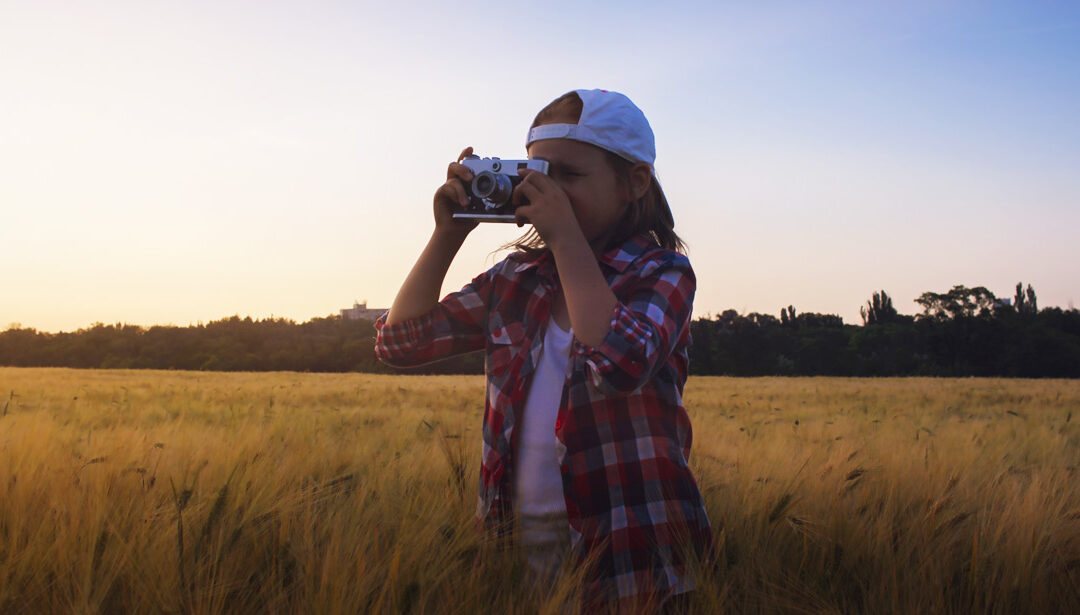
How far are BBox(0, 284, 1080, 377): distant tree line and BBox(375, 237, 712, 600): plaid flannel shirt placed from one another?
29216 mm

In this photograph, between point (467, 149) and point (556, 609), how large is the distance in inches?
48.0

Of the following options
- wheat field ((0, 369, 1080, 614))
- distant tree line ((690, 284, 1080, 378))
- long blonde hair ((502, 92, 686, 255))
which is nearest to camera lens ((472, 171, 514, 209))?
long blonde hair ((502, 92, 686, 255))

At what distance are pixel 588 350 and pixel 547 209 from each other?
307mm

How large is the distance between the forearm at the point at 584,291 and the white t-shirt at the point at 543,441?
0.20 meters

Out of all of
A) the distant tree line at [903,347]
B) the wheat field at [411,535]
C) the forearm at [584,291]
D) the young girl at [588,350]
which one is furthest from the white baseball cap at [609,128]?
the distant tree line at [903,347]

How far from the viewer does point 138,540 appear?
1543 millimetres

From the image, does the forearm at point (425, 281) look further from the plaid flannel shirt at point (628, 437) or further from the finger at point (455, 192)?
the plaid flannel shirt at point (628, 437)

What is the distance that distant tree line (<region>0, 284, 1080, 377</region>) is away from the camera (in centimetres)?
3369

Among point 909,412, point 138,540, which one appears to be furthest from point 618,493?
point 909,412

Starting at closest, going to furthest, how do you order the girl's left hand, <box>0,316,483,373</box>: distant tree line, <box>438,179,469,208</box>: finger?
the girl's left hand, <box>438,179,469,208</box>: finger, <box>0,316,483,373</box>: distant tree line

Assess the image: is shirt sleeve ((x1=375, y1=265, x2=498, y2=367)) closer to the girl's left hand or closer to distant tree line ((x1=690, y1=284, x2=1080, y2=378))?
the girl's left hand

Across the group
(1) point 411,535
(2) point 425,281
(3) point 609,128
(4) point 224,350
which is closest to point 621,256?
(3) point 609,128

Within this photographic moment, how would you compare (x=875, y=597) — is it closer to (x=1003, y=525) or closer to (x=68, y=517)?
(x=1003, y=525)

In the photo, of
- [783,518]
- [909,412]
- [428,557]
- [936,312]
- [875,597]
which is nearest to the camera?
[428,557]
